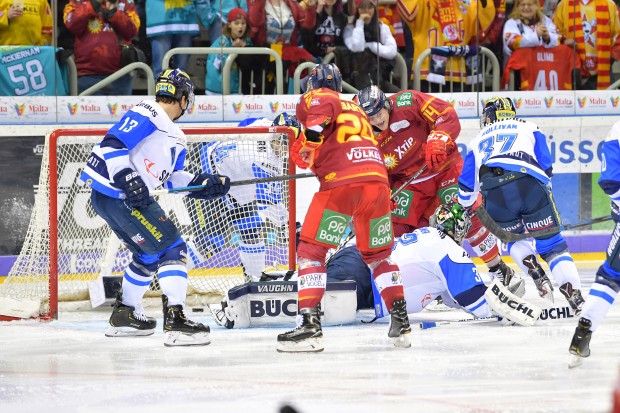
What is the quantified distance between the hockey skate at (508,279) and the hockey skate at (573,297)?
0.58 meters

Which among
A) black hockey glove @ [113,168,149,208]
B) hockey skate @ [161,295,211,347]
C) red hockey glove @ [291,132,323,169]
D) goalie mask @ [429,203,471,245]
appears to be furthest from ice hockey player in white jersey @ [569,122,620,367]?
black hockey glove @ [113,168,149,208]

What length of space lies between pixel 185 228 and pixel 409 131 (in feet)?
4.69

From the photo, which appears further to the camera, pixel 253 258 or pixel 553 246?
pixel 253 258

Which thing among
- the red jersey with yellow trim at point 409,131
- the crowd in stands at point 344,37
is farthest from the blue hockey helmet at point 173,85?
the crowd in stands at point 344,37

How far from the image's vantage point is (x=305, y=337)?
4.84 m

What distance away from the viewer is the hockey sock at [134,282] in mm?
5441

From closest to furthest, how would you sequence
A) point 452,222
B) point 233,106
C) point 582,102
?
point 452,222
point 233,106
point 582,102

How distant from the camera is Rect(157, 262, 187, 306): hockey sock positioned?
5.16 metres

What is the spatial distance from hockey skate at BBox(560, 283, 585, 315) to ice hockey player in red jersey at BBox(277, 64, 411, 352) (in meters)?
1.18

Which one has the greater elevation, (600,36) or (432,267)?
(600,36)

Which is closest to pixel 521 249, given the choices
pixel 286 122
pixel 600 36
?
pixel 286 122

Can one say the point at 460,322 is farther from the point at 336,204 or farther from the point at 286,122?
the point at 286,122

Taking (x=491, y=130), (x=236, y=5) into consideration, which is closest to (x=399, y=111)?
(x=491, y=130)

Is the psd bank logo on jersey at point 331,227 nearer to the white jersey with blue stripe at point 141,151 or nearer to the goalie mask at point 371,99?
the white jersey with blue stripe at point 141,151
